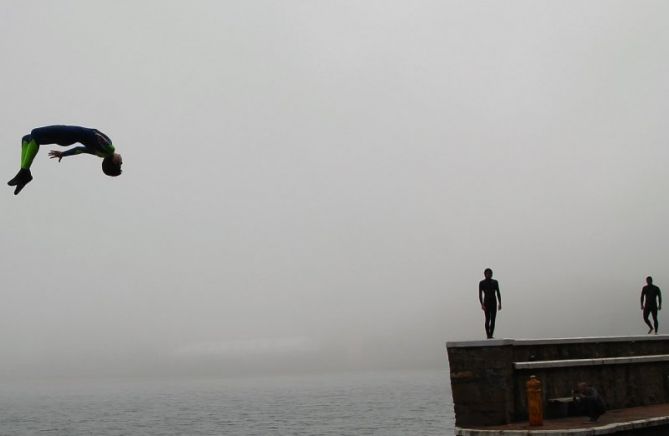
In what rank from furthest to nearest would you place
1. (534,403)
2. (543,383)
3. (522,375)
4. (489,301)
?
(489,301), (543,383), (522,375), (534,403)

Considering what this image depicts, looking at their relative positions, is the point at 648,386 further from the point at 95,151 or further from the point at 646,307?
the point at 95,151

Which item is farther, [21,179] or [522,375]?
[522,375]

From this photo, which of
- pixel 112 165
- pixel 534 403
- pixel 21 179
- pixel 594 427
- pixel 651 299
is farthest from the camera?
pixel 651 299

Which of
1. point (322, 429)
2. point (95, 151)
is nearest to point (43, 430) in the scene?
point (322, 429)

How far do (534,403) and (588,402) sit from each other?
1.21 meters

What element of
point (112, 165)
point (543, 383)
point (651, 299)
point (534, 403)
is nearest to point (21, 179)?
point (112, 165)

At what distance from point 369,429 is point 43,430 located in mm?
38941

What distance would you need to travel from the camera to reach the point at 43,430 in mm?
80875

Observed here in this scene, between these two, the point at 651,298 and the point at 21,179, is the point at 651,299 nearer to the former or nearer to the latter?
the point at 651,298

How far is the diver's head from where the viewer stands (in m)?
6.18

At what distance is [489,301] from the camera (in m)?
16.0

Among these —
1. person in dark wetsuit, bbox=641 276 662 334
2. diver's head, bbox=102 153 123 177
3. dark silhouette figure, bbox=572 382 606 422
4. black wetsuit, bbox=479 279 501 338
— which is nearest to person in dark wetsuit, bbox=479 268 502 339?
black wetsuit, bbox=479 279 501 338

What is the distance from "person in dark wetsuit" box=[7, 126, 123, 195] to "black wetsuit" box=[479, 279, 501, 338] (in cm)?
1136

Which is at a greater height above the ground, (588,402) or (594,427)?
(588,402)
